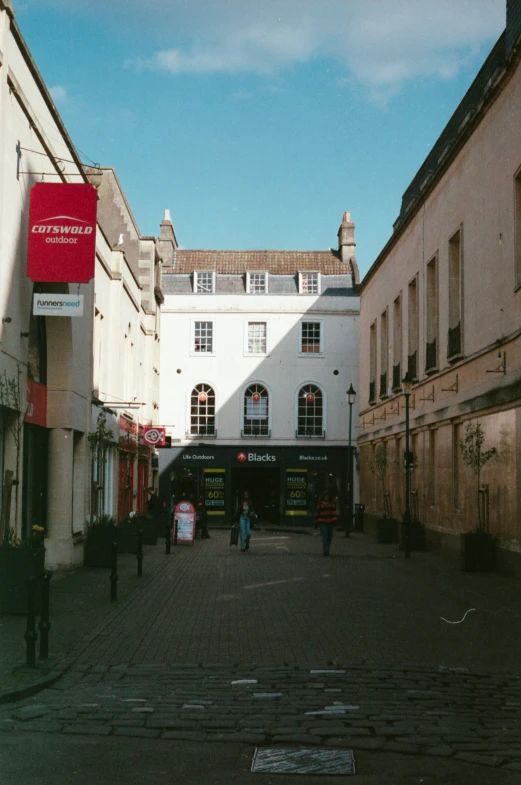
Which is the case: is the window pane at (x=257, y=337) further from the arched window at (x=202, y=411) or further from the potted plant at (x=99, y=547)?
the potted plant at (x=99, y=547)

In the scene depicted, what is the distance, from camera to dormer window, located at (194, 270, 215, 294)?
49.6 metres

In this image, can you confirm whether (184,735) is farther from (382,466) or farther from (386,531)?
(382,466)

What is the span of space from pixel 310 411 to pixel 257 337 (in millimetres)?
4598

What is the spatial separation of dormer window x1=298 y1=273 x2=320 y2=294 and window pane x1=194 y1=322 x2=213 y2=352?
4970 millimetres

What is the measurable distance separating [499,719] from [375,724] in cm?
101

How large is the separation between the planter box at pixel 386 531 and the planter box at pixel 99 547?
43.0ft

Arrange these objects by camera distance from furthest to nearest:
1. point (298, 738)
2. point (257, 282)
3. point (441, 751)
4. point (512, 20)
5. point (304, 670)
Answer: point (257, 282), point (512, 20), point (304, 670), point (298, 738), point (441, 751)

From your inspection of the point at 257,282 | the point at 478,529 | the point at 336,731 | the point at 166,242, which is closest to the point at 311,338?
the point at 257,282

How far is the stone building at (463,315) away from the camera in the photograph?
62.4 feet

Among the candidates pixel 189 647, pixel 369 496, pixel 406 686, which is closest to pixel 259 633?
pixel 189 647

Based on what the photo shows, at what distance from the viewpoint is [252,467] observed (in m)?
48.2

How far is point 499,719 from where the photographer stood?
24.3 feet

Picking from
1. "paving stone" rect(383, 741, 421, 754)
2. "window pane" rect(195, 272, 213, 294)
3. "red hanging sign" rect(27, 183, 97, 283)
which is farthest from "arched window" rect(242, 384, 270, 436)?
"paving stone" rect(383, 741, 421, 754)

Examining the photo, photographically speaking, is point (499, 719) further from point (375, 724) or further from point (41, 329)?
point (41, 329)
